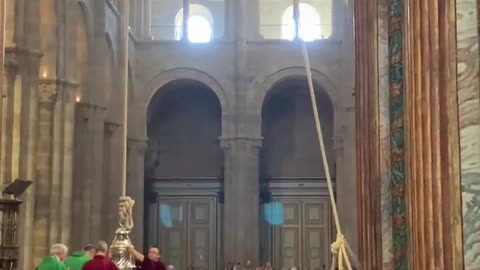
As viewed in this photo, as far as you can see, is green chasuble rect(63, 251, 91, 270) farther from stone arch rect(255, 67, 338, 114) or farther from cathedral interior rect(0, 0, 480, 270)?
stone arch rect(255, 67, 338, 114)

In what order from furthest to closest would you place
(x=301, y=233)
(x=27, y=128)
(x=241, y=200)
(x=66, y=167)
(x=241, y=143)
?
(x=301, y=233) < (x=241, y=143) < (x=241, y=200) < (x=66, y=167) < (x=27, y=128)

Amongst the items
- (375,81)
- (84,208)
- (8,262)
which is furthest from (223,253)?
(375,81)

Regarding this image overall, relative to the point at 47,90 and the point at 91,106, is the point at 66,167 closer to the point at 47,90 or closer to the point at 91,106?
the point at 47,90

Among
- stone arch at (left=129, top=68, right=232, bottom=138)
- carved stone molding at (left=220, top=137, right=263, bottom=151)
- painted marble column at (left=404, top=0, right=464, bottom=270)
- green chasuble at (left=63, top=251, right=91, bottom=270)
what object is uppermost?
stone arch at (left=129, top=68, right=232, bottom=138)

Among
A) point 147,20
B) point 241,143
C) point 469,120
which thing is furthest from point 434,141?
point 147,20

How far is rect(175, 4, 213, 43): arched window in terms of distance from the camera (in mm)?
34594

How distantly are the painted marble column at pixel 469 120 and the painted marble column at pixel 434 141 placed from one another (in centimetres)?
5

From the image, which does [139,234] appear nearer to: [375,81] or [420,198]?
[375,81]

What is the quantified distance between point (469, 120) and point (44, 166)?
16.3 meters

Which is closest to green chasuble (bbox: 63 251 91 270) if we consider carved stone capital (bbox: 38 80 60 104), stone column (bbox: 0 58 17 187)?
stone column (bbox: 0 58 17 187)

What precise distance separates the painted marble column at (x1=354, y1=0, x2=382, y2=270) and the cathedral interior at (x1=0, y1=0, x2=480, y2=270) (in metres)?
0.03

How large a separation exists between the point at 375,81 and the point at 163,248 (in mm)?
24128

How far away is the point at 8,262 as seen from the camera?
15.5 meters

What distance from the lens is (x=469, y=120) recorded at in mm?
6918
